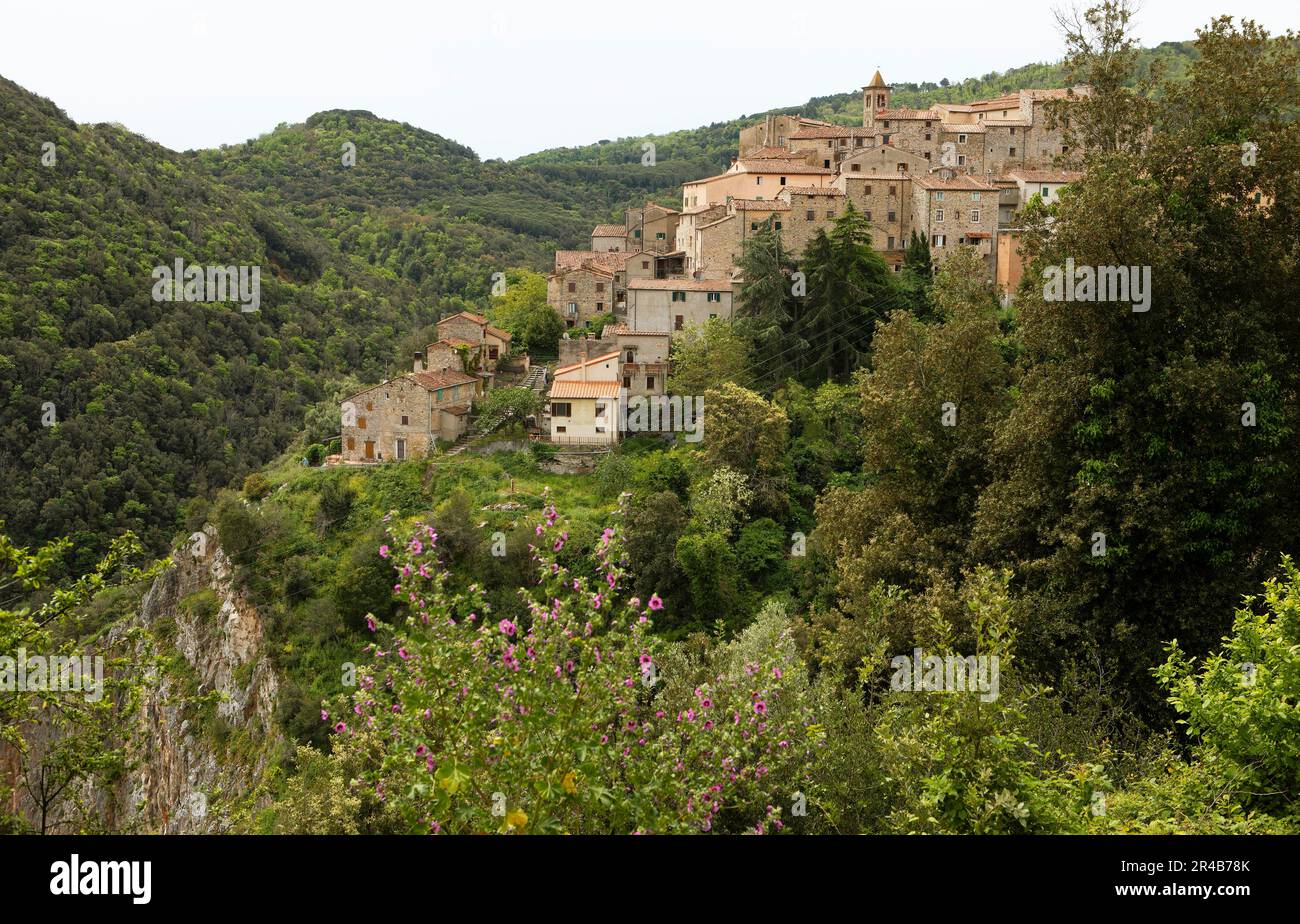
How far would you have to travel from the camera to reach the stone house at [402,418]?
1710 inches

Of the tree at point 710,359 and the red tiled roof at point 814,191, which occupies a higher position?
the red tiled roof at point 814,191

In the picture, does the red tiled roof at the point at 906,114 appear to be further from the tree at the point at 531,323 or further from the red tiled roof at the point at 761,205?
the tree at the point at 531,323

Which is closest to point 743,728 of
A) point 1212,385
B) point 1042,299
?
point 1212,385

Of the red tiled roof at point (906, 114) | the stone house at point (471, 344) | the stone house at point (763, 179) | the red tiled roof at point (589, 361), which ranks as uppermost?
the red tiled roof at point (906, 114)

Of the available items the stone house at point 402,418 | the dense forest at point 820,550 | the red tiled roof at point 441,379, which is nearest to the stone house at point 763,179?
the dense forest at point 820,550

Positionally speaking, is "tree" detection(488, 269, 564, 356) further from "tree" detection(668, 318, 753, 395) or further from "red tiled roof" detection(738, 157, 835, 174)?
"red tiled roof" detection(738, 157, 835, 174)

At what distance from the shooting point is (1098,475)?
20641 mm

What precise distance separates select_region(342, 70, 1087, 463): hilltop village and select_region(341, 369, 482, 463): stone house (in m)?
0.05

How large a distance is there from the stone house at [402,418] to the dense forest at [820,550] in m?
1.60

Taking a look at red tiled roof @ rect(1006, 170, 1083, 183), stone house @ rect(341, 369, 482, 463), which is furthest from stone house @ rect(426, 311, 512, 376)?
red tiled roof @ rect(1006, 170, 1083, 183)

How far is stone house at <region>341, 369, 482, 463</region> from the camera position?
43.4 metres

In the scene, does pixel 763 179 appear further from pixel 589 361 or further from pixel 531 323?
pixel 589 361
